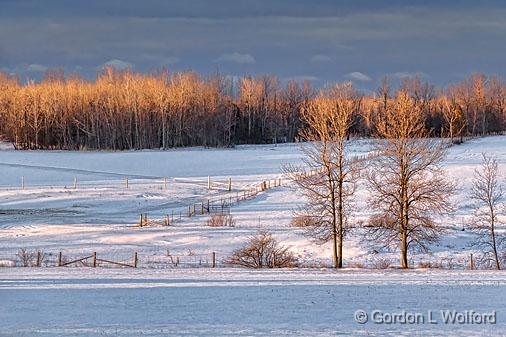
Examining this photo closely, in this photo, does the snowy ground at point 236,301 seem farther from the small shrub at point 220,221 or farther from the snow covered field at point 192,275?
the small shrub at point 220,221

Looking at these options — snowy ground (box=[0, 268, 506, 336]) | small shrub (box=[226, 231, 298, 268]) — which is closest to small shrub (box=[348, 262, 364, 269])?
small shrub (box=[226, 231, 298, 268])

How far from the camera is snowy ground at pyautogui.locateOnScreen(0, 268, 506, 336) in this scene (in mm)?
16328

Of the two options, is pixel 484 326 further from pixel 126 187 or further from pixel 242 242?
pixel 126 187

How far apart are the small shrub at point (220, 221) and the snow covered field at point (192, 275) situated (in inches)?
24.5

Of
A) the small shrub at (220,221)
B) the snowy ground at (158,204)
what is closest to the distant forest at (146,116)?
A: the snowy ground at (158,204)

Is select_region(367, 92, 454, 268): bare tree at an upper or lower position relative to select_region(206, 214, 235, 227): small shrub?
upper

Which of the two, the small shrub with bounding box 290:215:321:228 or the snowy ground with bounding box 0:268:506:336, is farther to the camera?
the small shrub with bounding box 290:215:321:228

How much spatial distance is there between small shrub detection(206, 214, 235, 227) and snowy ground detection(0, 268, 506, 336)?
16.7m

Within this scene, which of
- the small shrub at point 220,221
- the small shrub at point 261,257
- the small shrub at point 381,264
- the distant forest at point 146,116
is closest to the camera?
the small shrub at point 381,264

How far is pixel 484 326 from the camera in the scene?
54.0 feet

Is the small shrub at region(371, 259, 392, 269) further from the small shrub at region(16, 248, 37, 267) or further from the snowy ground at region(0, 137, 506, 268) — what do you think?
the small shrub at region(16, 248, 37, 267)

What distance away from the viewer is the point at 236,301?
65.5ft

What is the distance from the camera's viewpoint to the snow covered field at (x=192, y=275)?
1712 centimetres

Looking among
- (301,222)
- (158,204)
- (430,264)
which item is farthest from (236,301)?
(158,204)
